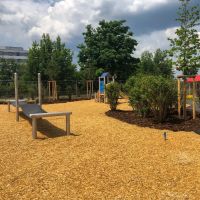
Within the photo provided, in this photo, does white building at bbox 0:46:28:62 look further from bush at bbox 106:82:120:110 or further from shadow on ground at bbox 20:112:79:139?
shadow on ground at bbox 20:112:79:139

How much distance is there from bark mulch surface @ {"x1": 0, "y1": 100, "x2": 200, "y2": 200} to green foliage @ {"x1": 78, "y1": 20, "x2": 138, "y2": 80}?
28.5 metres

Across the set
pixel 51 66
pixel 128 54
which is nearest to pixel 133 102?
pixel 51 66

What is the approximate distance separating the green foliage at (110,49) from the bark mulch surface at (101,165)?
28529 millimetres

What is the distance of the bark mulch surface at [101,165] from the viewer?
4.60 metres

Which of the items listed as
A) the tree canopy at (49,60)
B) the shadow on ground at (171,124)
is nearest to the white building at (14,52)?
the tree canopy at (49,60)

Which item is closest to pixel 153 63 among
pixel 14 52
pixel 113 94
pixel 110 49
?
pixel 110 49

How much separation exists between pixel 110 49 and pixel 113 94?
23.5 meters

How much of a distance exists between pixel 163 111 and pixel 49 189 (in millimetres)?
6838

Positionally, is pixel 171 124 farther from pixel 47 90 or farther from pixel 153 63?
pixel 153 63

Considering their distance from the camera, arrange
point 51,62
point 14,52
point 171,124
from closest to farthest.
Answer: point 171,124 → point 51,62 → point 14,52

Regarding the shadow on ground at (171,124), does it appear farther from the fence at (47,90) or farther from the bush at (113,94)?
the fence at (47,90)

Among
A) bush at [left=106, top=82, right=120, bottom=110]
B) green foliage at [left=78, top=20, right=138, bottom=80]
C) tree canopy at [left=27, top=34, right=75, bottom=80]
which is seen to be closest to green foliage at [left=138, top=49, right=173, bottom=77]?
green foliage at [left=78, top=20, right=138, bottom=80]

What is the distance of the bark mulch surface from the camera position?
4602mm

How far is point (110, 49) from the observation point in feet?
124
